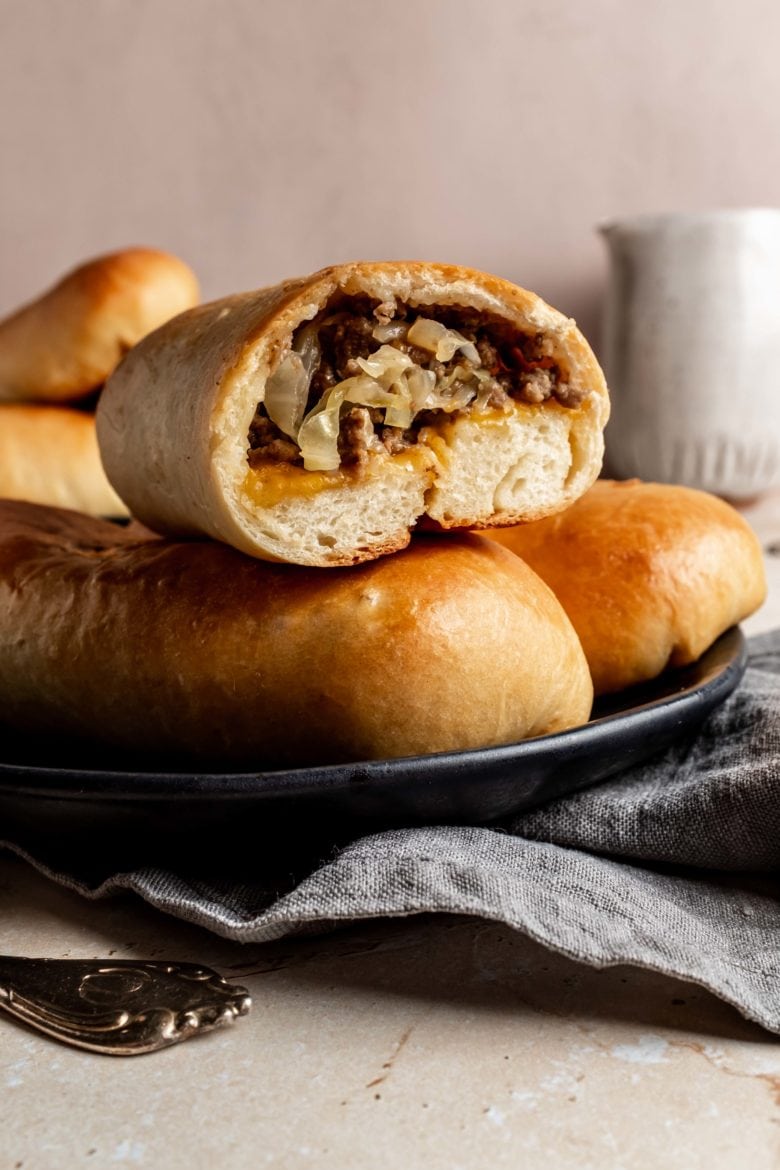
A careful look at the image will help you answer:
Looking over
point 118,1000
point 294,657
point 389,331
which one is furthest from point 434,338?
point 118,1000

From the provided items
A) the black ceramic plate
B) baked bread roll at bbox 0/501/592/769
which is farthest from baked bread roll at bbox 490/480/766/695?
the black ceramic plate

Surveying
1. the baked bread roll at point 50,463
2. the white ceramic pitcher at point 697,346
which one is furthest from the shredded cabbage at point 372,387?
the white ceramic pitcher at point 697,346

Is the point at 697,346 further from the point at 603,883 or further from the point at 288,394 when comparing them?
the point at 603,883

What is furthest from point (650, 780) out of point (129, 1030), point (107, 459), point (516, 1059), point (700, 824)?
point (107, 459)

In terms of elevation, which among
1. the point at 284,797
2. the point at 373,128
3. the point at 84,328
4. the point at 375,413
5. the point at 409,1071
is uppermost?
the point at 373,128

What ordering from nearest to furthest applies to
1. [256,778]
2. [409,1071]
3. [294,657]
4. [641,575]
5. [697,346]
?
[409,1071], [256,778], [294,657], [641,575], [697,346]

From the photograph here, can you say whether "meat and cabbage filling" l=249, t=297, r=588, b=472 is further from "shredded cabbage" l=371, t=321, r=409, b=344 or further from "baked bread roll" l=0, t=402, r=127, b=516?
"baked bread roll" l=0, t=402, r=127, b=516
